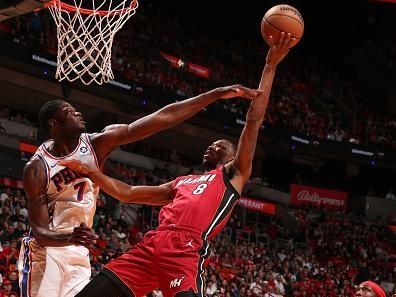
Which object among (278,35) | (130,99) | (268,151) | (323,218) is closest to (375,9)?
(268,151)

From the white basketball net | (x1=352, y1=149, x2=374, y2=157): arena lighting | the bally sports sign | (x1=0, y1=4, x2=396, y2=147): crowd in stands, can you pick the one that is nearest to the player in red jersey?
the white basketball net

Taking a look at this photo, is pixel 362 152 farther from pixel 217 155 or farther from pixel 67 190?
pixel 67 190

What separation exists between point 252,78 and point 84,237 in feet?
66.6

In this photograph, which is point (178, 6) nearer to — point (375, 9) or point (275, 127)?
point (275, 127)

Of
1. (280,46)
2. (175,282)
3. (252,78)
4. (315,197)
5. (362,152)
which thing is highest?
(252,78)

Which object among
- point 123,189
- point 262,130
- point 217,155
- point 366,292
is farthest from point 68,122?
point 262,130

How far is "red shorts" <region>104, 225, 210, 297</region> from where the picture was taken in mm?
4074

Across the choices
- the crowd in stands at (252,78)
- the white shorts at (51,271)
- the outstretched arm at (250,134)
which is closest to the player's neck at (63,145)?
the white shorts at (51,271)

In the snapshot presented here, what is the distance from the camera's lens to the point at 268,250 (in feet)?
57.6

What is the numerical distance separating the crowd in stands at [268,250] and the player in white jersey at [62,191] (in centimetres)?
530

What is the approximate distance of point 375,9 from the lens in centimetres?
2670

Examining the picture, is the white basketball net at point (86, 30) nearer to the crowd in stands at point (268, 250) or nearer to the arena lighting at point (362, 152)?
the crowd in stands at point (268, 250)

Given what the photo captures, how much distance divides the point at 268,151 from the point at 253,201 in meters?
4.40

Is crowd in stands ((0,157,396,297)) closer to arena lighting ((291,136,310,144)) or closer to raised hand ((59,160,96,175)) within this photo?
arena lighting ((291,136,310,144))
